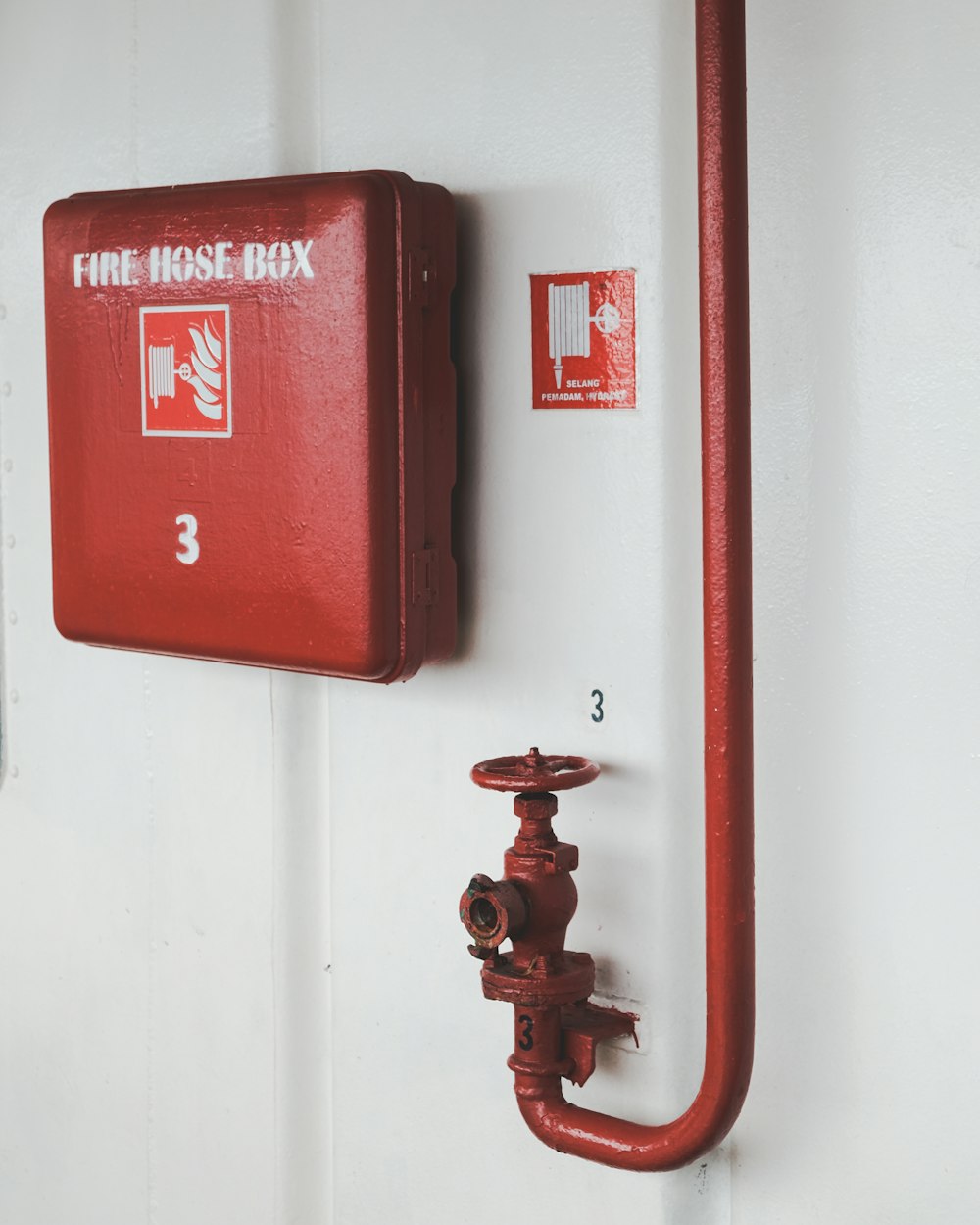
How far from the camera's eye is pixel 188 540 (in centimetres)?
158

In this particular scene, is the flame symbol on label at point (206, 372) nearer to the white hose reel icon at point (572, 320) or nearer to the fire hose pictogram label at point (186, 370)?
the fire hose pictogram label at point (186, 370)

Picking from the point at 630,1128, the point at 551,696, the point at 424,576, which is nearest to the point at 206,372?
the point at 424,576

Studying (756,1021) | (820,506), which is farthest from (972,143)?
(756,1021)

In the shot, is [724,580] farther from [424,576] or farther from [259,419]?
[259,419]

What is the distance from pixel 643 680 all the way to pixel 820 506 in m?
0.23

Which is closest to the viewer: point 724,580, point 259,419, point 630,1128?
point 724,580

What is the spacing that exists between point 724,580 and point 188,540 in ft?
1.86

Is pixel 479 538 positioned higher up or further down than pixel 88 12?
further down

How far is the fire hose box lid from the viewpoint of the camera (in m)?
1.43

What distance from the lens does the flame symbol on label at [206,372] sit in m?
1.54

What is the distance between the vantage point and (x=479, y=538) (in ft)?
5.06

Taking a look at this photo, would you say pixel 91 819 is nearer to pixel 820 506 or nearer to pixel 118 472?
pixel 118 472

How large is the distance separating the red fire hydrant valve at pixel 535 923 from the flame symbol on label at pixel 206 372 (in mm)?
442

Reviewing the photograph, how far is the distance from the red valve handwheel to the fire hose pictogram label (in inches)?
16.4
